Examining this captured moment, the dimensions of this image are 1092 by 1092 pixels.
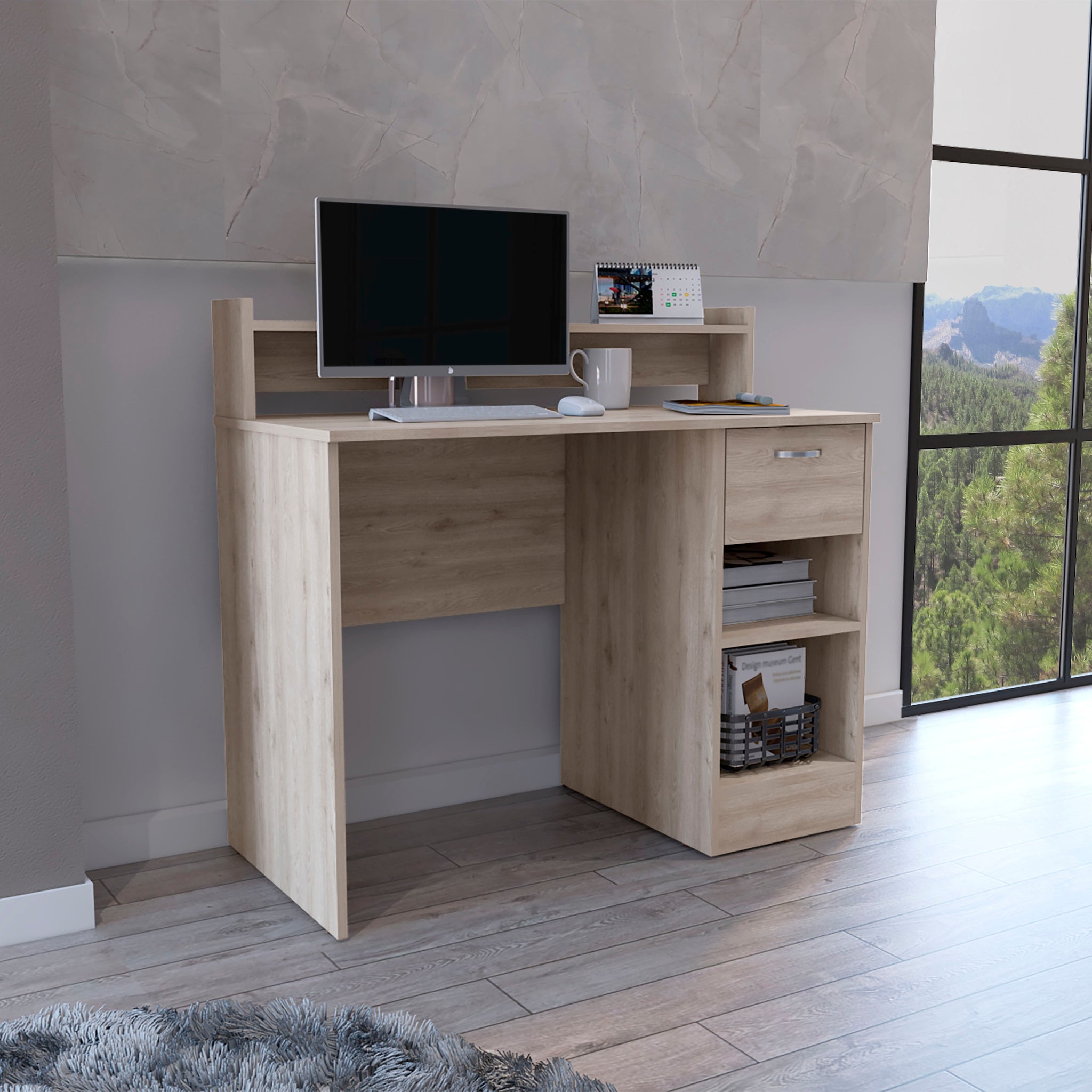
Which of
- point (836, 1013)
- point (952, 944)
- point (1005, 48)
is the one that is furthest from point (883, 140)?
point (836, 1013)

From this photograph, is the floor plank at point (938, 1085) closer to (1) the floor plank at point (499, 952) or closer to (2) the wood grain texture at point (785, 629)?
(1) the floor plank at point (499, 952)

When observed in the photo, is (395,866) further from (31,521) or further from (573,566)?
(31,521)

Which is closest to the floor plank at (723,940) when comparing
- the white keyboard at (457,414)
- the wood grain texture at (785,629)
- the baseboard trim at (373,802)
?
the wood grain texture at (785,629)

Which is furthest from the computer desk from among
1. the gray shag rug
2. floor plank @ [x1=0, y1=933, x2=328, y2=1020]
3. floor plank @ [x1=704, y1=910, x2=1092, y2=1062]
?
floor plank @ [x1=704, y1=910, x2=1092, y2=1062]

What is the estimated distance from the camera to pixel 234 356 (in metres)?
2.39

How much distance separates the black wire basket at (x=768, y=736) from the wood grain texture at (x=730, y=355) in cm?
77

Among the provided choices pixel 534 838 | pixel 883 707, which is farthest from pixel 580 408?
pixel 883 707

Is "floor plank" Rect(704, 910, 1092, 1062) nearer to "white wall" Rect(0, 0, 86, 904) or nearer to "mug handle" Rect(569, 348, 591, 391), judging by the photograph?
"white wall" Rect(0, 0, 86, 904)

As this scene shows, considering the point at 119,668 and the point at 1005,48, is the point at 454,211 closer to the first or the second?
the point at 119,668

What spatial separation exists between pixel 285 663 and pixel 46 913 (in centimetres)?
60

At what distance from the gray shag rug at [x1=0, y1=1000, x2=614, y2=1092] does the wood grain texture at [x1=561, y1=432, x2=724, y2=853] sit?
2.99 ft

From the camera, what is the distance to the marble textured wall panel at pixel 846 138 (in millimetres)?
3123

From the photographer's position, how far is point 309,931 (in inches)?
87.7

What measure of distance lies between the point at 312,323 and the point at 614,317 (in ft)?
2.34
